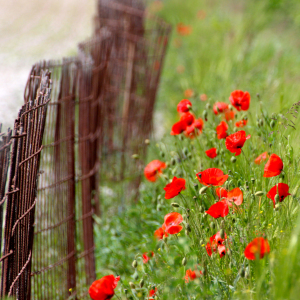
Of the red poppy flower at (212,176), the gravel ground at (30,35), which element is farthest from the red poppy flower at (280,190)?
the gravel ground at (30,35)

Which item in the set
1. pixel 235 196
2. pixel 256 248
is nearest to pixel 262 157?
pixel 235 196

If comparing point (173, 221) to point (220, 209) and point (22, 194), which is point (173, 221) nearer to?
point (220, 209)

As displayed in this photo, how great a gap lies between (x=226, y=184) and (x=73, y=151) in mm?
1117

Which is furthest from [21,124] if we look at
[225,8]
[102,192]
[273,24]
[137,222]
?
[225,8]

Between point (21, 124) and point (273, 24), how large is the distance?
6.08m

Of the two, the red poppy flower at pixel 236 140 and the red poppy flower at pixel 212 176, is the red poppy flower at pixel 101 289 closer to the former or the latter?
the red poppy flower at pixel 212 176

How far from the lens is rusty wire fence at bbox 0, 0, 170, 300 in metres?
1.45

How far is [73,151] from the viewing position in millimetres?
2211

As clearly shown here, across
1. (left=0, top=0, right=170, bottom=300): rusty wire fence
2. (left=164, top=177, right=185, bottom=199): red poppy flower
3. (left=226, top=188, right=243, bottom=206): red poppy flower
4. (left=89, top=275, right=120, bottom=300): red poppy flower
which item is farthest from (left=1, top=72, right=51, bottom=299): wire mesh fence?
(left=226, top=188, right=243, bottom=206): red poppy flower

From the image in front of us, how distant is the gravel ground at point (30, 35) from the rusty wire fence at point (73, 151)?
84cm

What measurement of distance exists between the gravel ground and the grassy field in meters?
1.36

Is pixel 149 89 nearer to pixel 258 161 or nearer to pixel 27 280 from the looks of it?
pixel 258 161

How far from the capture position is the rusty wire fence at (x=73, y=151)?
56.9 inches

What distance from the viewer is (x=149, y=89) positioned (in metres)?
3.48
